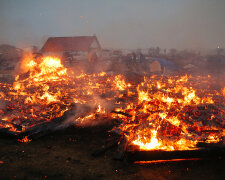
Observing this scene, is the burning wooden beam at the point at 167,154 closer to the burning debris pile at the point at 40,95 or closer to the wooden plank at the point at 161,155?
the wooden plank at the point at 161,155

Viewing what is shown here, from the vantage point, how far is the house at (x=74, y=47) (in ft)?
99.8

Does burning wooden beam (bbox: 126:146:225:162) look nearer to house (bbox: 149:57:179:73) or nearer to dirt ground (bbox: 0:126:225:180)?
dirt ground (bbox: 0:126:225:180)

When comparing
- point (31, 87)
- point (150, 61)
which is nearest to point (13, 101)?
point (31, 87)

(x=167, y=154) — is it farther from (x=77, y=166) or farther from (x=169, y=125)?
(x=77, y=166)

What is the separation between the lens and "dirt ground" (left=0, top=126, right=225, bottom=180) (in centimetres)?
363

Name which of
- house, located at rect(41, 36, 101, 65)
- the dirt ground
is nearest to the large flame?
the dirt ground

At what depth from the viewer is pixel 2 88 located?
10930mm

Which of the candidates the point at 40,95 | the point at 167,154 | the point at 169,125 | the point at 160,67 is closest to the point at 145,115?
the point at 169,125

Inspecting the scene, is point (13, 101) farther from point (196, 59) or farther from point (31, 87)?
point (196, 59)

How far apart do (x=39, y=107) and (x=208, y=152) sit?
6.58m

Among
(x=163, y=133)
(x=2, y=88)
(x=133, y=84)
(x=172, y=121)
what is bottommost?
(x=163, y=133)

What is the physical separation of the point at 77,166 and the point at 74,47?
29407 mm

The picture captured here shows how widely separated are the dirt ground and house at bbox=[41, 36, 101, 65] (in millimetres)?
25976

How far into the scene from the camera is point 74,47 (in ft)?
102
